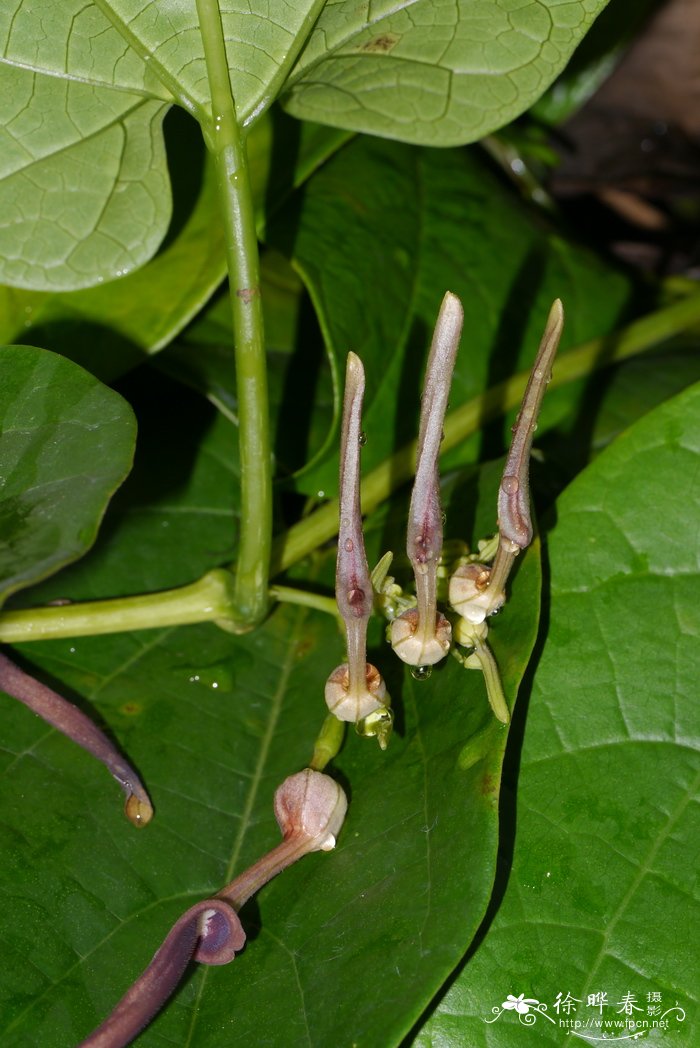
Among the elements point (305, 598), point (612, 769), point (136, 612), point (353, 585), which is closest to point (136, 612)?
point (136, 612)

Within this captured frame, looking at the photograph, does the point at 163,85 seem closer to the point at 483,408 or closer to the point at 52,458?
the point at 52,458

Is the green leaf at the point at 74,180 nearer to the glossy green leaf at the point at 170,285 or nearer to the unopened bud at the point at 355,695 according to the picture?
Result: the glossy green leaf at the point at 170,285

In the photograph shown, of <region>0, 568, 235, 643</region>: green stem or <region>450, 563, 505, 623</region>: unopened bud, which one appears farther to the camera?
<region>0, 568, 235, 643</region>: green stem

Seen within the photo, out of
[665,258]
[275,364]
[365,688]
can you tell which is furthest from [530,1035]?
[665,258]

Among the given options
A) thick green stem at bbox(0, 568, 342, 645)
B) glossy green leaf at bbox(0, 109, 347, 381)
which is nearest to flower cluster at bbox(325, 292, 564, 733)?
thick green stem at bbox(0, 568, 342, 645)

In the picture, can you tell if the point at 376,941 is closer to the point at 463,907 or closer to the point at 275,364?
the point at 463,907

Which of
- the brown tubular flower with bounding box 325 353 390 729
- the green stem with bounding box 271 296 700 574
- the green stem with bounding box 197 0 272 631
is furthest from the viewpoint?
the green stem with bounding box 271 296 700 574

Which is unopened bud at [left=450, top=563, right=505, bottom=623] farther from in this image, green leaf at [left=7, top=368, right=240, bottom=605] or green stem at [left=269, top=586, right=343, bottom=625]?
green leaf at [left=7, top=368, right=240, bottom=605]
